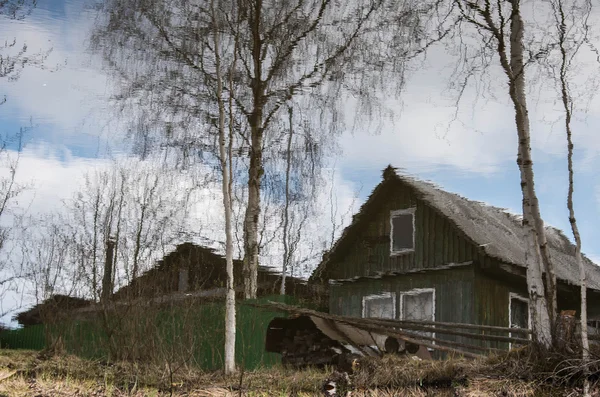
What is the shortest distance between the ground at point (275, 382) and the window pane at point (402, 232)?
9.77 m

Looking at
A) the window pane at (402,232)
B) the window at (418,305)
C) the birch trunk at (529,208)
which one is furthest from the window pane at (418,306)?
the birch trunk at (529,208)

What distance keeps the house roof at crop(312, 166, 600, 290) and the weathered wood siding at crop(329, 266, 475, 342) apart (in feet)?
3.38

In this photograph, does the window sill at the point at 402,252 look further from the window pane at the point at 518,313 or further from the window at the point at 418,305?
the window pane at the point at 518,313

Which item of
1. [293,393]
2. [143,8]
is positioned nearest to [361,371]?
[293,393]

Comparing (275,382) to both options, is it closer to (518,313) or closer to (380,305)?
(380,305)

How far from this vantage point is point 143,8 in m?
17.0

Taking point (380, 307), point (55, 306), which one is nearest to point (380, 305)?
point (380, 307)

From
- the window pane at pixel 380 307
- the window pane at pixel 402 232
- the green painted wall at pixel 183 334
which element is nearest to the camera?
the green painted wall at pixel 183 334

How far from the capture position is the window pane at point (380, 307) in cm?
1952

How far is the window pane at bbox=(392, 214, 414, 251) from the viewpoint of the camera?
19.6 meters

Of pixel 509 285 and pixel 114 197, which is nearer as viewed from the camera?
pixel 509 285

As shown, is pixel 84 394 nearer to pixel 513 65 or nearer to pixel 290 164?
pixel 513 65

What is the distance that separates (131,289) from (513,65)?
7.55 m

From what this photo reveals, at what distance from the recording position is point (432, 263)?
732 inches
